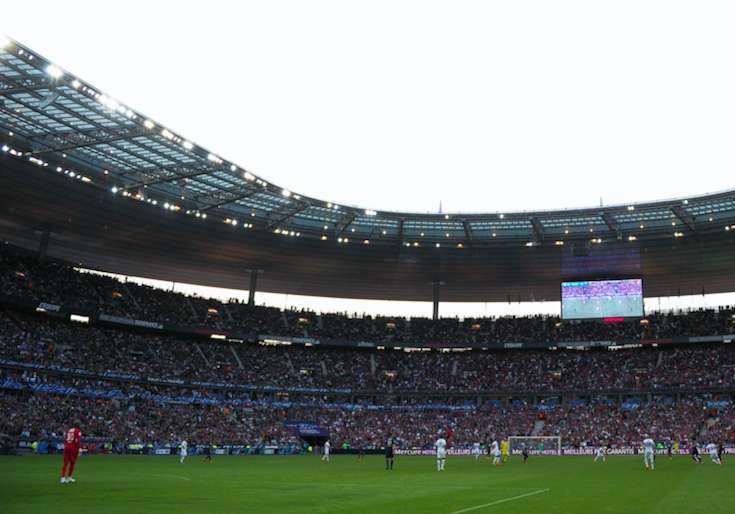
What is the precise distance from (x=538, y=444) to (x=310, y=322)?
3357 cm

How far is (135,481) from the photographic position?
90.5 feet

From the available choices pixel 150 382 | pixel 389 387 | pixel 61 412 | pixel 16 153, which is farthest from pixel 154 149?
pixel 389 387

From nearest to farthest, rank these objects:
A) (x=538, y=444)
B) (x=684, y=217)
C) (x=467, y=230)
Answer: (x=684, y=217)
(x=467, y=230)
(x=538, y=444)

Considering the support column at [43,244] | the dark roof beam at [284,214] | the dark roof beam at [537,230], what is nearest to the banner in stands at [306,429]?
the dark roof beam at [284,214]

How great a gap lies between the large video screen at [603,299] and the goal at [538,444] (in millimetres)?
13324

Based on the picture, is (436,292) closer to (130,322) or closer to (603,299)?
(603,299)

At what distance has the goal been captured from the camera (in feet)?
222

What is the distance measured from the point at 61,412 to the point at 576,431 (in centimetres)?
4974

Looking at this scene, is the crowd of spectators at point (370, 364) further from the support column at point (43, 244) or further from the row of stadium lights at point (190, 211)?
the row of stadium lights at point (190, 211)

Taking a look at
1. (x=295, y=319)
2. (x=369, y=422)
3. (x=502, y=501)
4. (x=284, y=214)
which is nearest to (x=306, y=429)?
(x=369, y=422)

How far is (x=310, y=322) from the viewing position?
89.7 meters

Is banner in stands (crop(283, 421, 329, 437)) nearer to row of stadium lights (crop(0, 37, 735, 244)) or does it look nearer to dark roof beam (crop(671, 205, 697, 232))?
row of stadium lights (crop(0, 37, 735, 244))

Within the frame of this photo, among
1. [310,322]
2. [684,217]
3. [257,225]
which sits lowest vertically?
[310,322]

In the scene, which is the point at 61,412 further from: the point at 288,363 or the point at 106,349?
the point at 288,363
